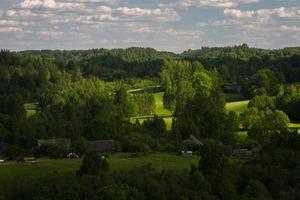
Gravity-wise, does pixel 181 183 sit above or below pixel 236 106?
above

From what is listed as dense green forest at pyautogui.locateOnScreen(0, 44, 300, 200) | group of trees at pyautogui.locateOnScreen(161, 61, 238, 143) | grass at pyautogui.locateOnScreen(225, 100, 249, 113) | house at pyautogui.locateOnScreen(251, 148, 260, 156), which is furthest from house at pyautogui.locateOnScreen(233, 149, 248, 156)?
grass at pyautogui.locateOnScreen(225, 100, 249, 113)

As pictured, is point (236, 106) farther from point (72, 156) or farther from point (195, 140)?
point (72, 156)

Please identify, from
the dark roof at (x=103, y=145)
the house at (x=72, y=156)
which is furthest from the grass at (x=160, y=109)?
the house at (x=72, y=156)

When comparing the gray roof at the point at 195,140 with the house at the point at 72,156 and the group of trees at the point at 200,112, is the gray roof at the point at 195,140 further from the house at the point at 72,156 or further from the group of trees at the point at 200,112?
the house at the point at 72,156

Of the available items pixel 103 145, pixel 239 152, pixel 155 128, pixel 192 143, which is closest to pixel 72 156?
pixel 103 145

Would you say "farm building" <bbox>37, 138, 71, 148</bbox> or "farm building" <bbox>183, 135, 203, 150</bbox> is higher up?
"farm building" <bbox>37, 138, 71, 148</bbox>

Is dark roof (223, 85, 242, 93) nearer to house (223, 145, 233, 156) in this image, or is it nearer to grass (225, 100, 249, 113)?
grass (225, 100, 249, 113)
